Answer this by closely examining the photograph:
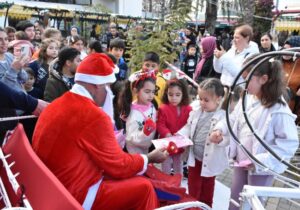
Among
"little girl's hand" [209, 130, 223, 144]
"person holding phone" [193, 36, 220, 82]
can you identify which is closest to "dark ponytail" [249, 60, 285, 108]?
"little girl's hand" [209, 130, 223, 144]

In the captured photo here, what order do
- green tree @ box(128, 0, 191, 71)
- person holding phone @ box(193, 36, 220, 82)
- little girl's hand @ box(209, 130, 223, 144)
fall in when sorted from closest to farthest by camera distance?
little girl's hand @ box(209, 130, 223, 144) → green tree @ box(128, 0, 191, 71) → person holding phone @ box(193, 36, 220, 82)

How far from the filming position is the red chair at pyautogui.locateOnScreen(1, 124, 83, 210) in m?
1.77

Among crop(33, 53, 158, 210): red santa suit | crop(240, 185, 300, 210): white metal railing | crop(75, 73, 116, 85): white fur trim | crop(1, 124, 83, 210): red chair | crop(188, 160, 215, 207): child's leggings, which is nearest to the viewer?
crop(240, 185, 300, 210): white metal railing

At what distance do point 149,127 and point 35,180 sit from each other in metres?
1.49

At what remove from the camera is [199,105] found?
3344mm

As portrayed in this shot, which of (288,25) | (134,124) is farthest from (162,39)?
(288,25)

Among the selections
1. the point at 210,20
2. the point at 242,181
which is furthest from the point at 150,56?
the point at 210,20

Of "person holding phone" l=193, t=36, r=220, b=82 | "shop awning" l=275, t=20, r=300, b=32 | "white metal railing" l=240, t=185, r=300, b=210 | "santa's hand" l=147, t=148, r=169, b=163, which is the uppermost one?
"shop awning" l=275, t=20, r=300, b=32

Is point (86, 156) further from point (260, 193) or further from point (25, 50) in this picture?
point (25, 50)

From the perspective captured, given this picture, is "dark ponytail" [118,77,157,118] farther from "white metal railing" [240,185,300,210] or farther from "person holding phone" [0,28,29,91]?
"white metal railing" [240,185,300,210]

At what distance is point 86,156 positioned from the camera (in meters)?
2.22

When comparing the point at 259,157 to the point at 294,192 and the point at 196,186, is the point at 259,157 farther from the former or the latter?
the point at 196,186

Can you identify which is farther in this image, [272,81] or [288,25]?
[288,25]

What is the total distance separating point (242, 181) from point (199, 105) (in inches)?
32.4
